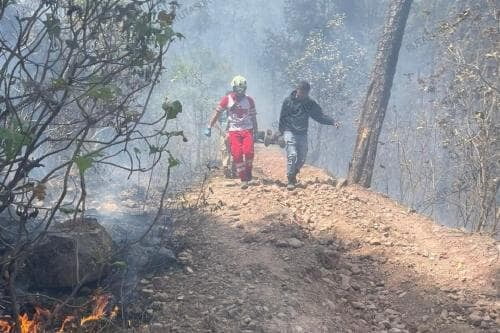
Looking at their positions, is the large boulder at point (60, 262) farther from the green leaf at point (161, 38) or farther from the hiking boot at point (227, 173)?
the hiking boot at point (227, 173)

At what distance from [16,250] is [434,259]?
4260mm

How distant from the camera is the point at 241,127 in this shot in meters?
7.56

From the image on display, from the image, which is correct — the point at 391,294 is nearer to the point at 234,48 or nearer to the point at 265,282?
the point at 265,282

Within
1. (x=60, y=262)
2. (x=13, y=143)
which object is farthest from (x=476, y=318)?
(x=13, y=143)

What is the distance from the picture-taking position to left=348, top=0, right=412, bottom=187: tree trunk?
23.8 ft

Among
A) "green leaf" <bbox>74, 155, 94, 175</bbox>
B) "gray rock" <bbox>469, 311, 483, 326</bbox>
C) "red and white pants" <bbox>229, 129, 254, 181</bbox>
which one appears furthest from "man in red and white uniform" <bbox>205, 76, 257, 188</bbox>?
"green leaf" <bbox>74, 155, 94, 175</bbox>

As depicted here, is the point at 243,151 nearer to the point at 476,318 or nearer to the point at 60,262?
the point at 60,262

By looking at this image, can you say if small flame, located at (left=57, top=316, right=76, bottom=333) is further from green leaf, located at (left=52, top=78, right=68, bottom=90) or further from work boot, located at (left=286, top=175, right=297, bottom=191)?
work boot, located at (left=286, top=175, right=297, bottom=191)

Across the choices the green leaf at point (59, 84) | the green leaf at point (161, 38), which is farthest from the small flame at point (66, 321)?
the green leaf at point (161, 38)

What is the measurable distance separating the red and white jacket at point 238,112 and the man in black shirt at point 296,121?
677 mm

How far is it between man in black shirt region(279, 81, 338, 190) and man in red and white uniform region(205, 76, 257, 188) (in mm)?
673

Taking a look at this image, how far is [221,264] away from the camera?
435 cm

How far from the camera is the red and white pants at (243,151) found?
7.48 metres

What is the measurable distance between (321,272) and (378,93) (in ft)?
13.2
